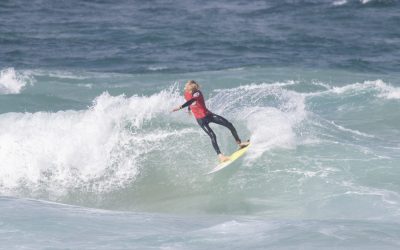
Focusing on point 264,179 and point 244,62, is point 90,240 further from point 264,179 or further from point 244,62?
point 244,62

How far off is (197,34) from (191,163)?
1961 centimetres

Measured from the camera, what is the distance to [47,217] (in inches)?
477

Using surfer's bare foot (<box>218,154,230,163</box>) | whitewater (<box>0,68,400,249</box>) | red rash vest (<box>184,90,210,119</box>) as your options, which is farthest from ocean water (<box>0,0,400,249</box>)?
red rash vest (<box>184,90,210,119</box>)

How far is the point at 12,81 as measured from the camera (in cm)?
2503

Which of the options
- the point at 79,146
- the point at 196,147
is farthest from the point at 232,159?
the point at 79,146

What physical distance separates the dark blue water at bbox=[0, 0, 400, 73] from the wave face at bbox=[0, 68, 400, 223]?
37.8 feet

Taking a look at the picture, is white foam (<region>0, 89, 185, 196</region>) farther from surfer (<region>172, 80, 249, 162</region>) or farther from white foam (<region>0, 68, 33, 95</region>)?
white foam (<region>0, 68, 33, 95</region>)

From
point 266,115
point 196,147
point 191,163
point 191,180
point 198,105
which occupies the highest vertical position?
point 198,105

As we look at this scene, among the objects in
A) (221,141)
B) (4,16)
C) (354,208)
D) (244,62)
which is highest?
(4,16)

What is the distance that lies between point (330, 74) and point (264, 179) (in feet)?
45.5

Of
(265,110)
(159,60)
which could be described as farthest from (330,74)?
(265,110)

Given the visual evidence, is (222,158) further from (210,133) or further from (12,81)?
(12,81)

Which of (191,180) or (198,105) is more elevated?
(198,105)

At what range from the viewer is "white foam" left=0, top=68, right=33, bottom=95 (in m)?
24.0
